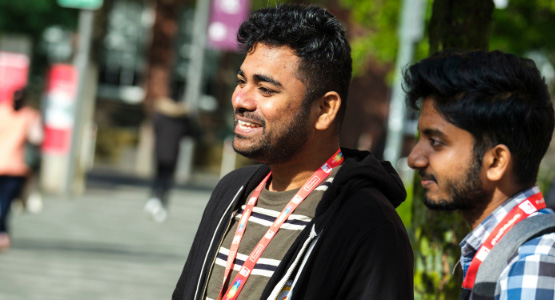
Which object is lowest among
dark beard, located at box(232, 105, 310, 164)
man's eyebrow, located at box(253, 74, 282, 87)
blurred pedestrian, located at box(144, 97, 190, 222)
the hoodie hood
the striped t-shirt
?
blurred pedestrian, located at box(144, 97, 190, 222)

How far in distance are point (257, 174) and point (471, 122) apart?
687mm

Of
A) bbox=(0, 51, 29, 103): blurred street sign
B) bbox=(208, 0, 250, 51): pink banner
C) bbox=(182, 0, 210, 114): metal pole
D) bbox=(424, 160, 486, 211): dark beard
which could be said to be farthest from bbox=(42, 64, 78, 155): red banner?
bbox=(424, 160, 486, 211): dark beard

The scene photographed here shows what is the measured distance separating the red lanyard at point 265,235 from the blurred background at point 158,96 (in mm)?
656

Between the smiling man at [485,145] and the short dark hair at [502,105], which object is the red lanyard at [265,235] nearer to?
the smiling man at [485,145]

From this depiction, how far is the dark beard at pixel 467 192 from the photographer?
2.70 m

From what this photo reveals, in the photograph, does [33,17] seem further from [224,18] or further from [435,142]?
[435,142]

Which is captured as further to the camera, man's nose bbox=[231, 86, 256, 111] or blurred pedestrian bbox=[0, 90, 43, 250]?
blurred pedestrian bbox=[0, 90, 43, 250]

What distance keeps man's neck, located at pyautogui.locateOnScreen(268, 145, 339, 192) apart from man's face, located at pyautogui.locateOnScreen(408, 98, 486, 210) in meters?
0.26

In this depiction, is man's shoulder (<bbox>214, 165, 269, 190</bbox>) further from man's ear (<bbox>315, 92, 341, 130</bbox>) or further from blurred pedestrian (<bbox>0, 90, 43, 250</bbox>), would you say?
blurred pedestrian (<bbox>0, 90, 43, 250</bbox>)

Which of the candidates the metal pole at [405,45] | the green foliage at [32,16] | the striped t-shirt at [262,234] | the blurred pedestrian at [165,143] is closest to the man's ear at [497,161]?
the striped t-shirt at [262,234]

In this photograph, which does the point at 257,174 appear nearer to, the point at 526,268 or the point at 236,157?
the point at 526,268

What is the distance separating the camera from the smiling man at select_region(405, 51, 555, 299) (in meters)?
2.67

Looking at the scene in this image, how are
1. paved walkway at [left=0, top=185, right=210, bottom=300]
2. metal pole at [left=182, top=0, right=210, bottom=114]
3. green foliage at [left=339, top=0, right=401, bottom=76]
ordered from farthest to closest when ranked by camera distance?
metal pole at [left=182, top=0, right=210, bottom=114]
green foliage at [left=339, top=0, right=401, bottom=76]
paved walkway at [left=0, top=185, right=210, bottom=300]

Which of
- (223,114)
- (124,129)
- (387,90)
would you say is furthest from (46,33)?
(387,90)
